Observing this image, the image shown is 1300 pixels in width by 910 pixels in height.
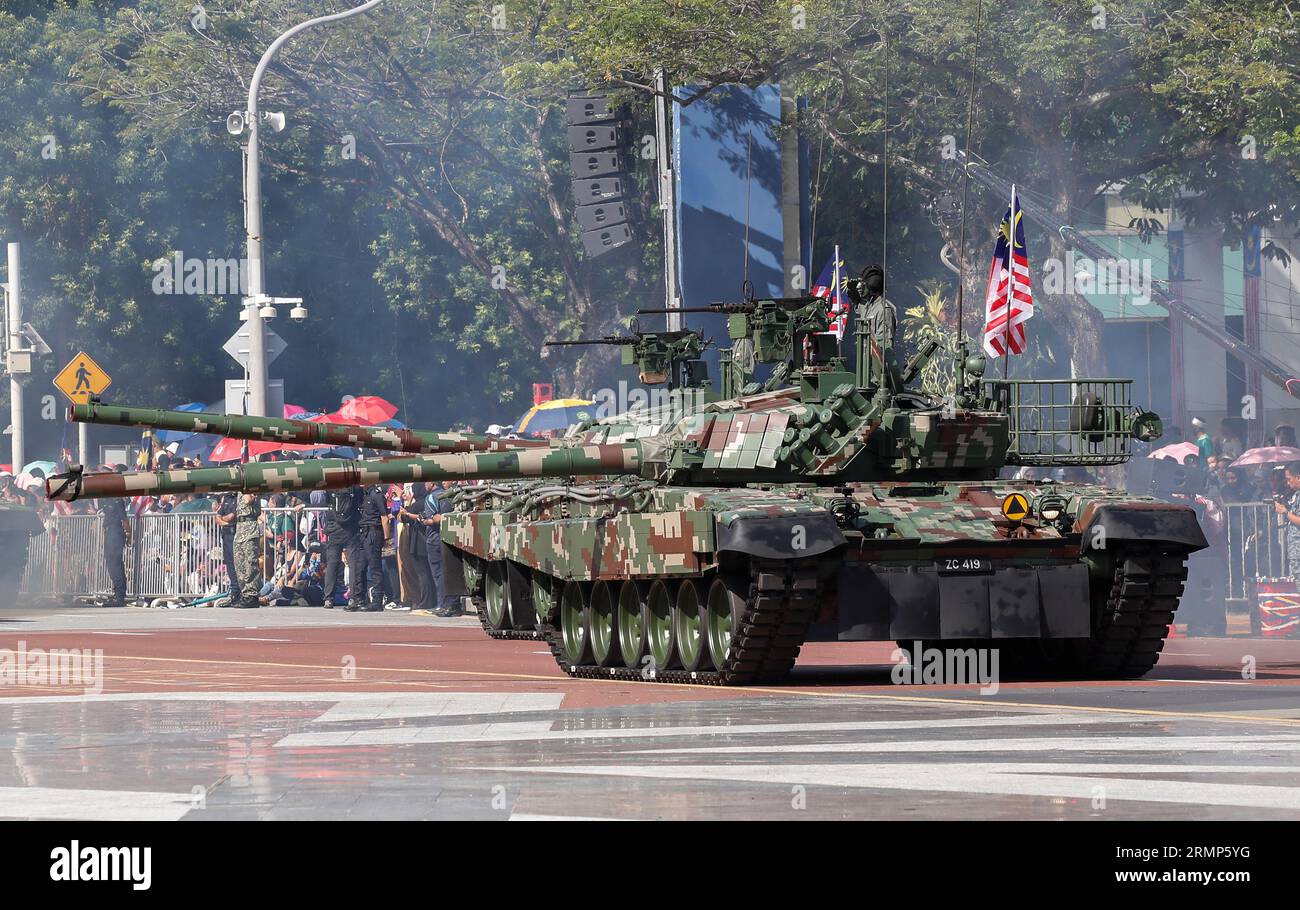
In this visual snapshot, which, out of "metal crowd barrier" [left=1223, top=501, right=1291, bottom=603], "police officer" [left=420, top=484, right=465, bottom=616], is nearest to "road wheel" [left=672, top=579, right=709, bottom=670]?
"metal crowd barrier" [left=1223, top=501, right=1291, bottom=603]

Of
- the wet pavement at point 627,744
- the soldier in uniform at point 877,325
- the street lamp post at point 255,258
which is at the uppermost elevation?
the street lamp post at point 255,258

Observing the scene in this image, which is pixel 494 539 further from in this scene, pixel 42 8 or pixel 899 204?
pixel 42 8

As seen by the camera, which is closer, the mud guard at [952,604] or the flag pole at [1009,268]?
the mud guard at [952,604]

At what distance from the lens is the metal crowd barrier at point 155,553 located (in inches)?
→ 1287

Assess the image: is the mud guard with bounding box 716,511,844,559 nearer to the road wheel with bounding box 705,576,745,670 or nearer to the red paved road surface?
the road wheel with bounding box 705,576,745,670

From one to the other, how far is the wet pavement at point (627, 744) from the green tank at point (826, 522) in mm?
522

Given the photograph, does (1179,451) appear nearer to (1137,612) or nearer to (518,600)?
(518,600)

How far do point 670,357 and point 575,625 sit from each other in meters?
4.45

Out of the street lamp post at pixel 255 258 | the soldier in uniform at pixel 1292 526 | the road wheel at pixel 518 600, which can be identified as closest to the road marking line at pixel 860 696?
the road wheel at pixel 518 600

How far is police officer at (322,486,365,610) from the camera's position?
99.8ft

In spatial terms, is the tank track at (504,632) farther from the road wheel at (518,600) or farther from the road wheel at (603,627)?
the road wheel at (603,627)

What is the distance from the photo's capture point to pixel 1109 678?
1803 centimetres

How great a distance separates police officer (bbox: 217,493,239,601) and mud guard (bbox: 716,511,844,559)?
17129 mm

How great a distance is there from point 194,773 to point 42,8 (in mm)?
46633
